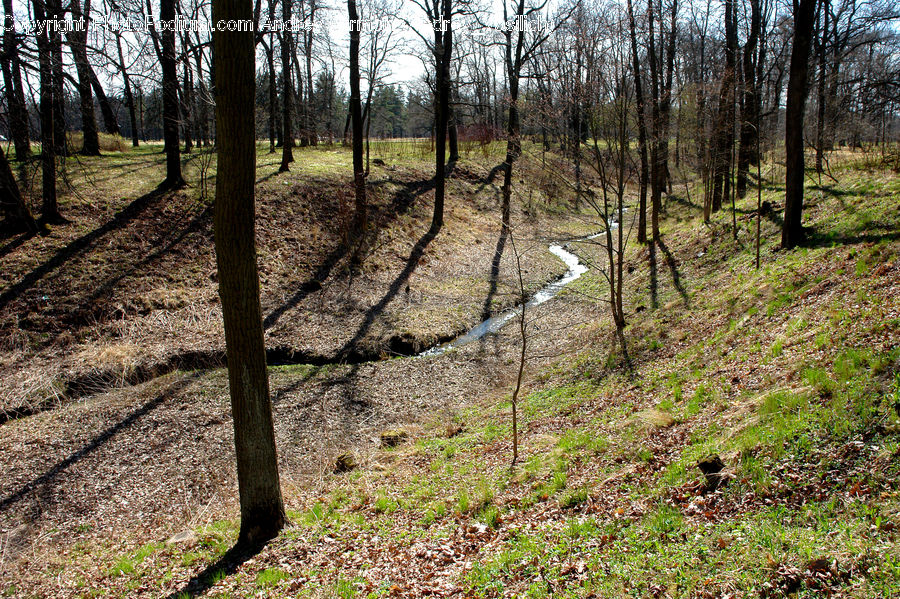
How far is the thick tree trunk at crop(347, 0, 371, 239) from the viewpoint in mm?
19969

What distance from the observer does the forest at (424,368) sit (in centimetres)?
530

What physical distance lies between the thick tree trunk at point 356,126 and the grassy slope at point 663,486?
40.8 ft

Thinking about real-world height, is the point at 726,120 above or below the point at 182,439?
above

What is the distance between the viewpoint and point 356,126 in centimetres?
2125

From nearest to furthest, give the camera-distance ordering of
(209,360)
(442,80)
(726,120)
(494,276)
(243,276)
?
(243,276)
(209,360)
(726,120)
(494,276)
(442,80)

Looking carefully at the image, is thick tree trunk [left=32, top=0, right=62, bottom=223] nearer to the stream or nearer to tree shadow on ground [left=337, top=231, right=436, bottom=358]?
tree shadow on ground [left=337, top=231, right=436, bottom=358]

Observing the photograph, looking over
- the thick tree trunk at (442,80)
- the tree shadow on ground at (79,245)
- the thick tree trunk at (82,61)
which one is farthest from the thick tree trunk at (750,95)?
the tree shadow on ground at (79,245)

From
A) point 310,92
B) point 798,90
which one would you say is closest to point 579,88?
point 798,90

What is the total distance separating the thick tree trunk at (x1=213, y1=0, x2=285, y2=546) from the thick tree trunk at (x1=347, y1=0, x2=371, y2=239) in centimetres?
1498

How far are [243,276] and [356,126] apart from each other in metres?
16.5

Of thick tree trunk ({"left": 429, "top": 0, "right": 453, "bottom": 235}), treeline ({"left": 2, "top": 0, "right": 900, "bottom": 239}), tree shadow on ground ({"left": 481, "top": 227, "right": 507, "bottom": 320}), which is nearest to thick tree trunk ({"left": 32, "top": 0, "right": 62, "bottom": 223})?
treeline ({"left": 2, "top": 0, "right": 900, "bottom": 239})

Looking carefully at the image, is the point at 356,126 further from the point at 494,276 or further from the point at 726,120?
the point at 726,120

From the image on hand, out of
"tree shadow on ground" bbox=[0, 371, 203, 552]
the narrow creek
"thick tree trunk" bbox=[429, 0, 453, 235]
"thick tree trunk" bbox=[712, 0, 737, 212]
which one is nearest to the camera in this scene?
"tree shadow on ground" bbox=[0, 371, 203, 552]

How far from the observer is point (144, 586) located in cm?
622
